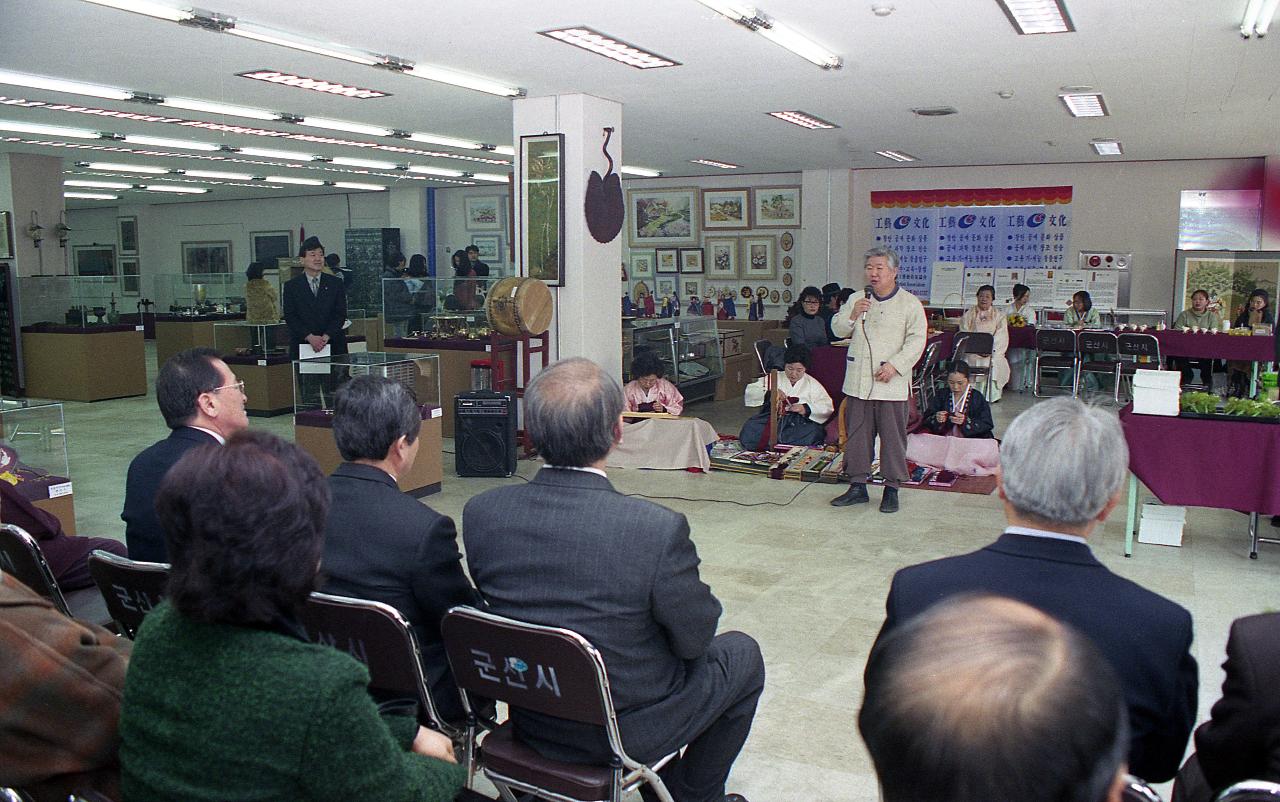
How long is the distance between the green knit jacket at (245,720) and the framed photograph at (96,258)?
901 inches

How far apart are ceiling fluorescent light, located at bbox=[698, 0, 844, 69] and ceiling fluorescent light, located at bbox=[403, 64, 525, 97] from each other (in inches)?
92.3

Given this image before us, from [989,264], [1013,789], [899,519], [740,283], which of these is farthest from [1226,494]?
[740,283]

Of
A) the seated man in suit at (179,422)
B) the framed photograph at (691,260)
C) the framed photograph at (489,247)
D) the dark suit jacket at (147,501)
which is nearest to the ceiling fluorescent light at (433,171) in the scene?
the framed photograph at (489,247)

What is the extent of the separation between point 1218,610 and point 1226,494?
0.78m

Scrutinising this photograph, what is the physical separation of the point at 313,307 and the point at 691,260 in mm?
8726

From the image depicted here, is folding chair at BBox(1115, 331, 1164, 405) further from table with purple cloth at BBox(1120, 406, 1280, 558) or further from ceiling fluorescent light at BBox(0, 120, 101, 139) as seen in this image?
ceiling fluorescent light at BBox(0, 120, 101, 139)

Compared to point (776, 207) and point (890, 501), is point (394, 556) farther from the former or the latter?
point (776, 207)

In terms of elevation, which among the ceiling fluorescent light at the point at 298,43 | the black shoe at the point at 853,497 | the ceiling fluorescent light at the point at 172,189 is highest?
the ceiling fluorescent light at the point at 172,189

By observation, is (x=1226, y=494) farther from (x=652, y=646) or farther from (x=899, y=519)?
(x=652, y=646)

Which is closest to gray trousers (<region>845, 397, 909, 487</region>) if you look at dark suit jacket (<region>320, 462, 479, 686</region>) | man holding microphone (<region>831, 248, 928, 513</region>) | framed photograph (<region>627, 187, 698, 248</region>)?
man holding microphone (<region>831, 248, 928, 513</region>)

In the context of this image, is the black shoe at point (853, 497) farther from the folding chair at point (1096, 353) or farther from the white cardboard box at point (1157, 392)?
the folding chair at point (1096, 353)

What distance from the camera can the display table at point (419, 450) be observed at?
6.43 metres

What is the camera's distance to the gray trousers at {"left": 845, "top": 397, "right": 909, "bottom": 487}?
6.17 meters

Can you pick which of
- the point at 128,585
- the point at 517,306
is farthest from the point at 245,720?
the point at 517,306
